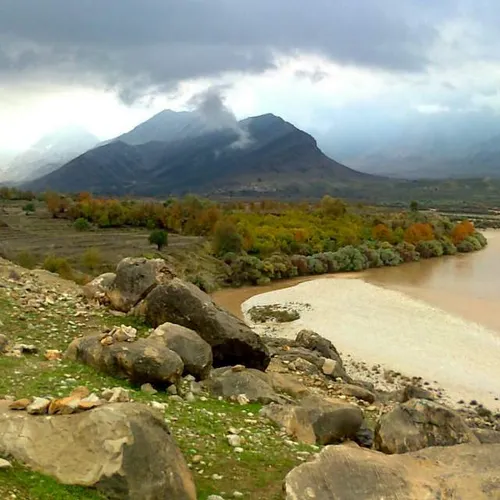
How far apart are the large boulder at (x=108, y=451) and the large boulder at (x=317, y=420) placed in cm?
471

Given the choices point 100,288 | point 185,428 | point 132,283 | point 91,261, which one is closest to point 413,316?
point 91,261

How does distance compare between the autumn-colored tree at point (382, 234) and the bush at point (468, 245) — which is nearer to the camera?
the autumn-colored tree at point (382, 234)

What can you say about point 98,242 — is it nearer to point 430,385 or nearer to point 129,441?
point 430,385

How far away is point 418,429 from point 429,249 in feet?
267

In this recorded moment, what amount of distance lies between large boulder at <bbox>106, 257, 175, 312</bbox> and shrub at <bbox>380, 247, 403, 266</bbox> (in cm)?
6545

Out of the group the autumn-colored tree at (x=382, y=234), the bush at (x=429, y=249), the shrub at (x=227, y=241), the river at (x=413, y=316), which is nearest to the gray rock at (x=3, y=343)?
the river at (x=413, y=316)

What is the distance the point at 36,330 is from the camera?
17375 millimetres

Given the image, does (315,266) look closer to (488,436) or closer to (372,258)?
(372,258)

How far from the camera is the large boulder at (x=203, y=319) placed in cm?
1861

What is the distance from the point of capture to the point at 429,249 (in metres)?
91.6

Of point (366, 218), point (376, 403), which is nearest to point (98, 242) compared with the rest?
point (366, 218)

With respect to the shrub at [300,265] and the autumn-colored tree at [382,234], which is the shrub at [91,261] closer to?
the shrub at [300,265]

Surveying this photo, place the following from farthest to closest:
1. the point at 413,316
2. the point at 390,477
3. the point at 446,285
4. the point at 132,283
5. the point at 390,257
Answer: the point at 390,257, the point at 446,285, the point at 413,316, the point at 132,283, the point at 390,477

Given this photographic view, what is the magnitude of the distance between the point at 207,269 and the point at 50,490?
2422 inches
